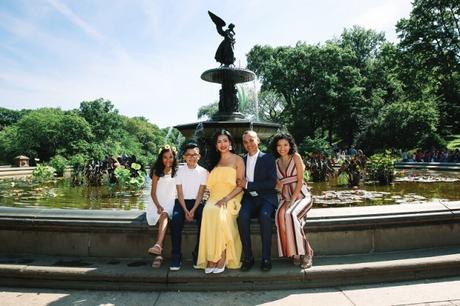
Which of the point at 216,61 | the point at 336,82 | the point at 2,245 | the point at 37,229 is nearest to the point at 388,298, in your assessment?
the point at 37,229

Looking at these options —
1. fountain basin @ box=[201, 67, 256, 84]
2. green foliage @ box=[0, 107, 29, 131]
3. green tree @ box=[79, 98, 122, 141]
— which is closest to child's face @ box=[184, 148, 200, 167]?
fountain basin @ box=[201, 67, 256, 84]

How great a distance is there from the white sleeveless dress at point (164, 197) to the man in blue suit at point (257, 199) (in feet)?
3.20

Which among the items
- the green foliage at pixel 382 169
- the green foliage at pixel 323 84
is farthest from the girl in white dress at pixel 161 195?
the green foliage at pixel 323 84

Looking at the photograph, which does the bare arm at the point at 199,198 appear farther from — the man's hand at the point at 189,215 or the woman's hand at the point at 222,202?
the woman's hand at the point at 222,202

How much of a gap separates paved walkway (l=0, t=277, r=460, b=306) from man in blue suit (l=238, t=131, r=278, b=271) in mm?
482

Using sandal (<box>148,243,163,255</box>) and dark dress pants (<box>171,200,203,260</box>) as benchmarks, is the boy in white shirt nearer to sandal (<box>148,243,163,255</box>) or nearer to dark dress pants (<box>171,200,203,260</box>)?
dark dress pants (<box>171,200,203,260</box>)

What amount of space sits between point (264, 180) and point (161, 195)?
144 centimetres

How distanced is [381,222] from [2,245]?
512 cm

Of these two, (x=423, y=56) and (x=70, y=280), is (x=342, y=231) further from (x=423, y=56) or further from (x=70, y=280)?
(x=423, y=56)

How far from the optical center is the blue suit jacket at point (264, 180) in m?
4.75

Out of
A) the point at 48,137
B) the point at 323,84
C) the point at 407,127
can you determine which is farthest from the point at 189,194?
the point at 48,137

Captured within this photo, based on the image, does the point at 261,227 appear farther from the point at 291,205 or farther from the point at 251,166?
the point at 251,166

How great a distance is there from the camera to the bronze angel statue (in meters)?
13.6

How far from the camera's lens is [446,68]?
1257 inches
